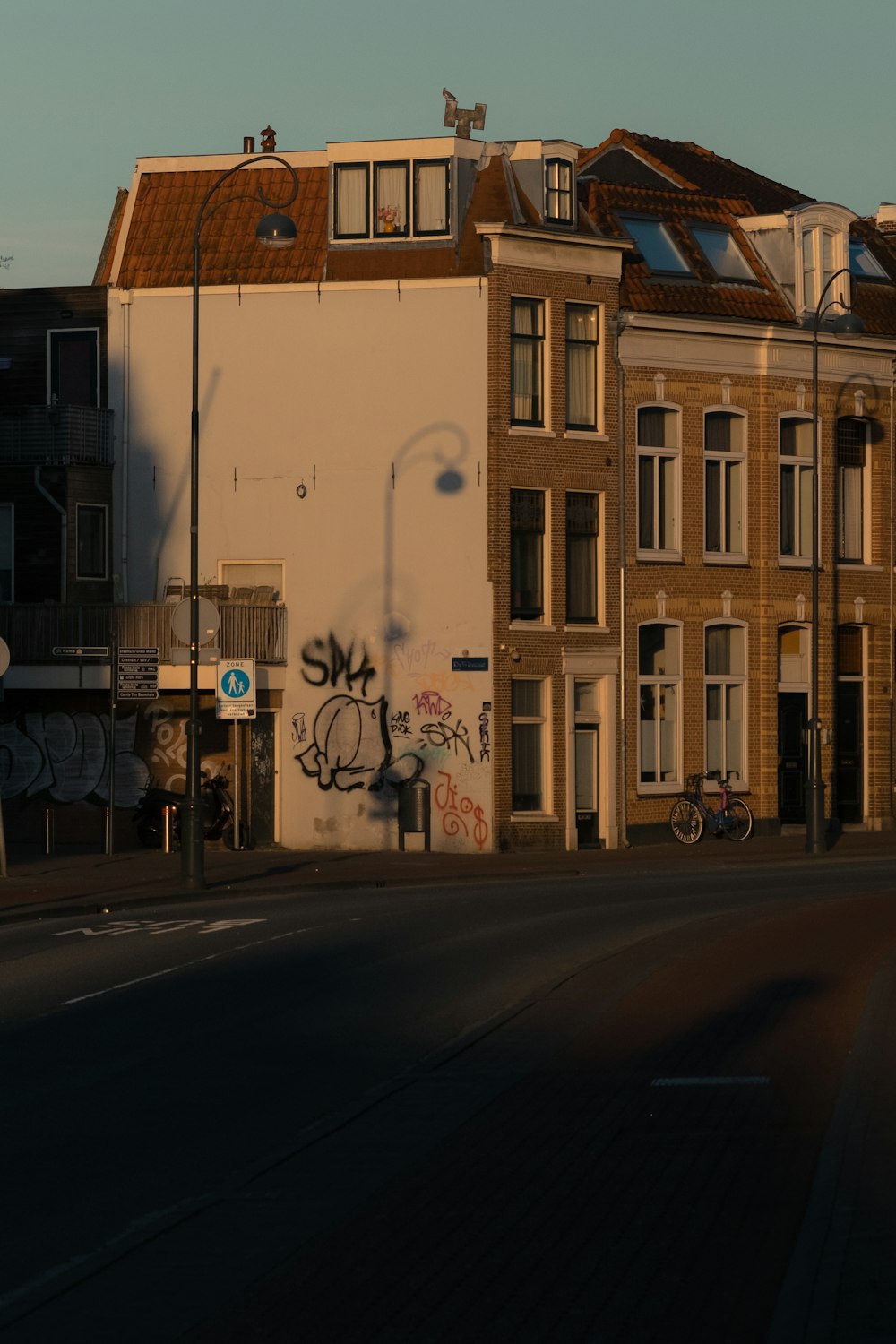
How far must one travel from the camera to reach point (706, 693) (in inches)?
1496

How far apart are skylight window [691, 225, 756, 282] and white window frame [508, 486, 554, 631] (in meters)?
6.78

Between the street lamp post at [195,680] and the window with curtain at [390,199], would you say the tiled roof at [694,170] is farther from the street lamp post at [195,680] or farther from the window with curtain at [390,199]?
the street lamp post at [195,680]

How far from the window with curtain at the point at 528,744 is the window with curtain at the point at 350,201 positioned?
8743 mm

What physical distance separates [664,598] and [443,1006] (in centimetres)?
2364

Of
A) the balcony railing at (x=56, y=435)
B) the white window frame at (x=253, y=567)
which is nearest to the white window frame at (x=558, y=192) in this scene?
the white window frame at (x=253, y=567)

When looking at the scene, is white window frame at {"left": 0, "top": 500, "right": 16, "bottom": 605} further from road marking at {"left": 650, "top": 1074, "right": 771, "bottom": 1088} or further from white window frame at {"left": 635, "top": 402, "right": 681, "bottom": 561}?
road marking at {"left": 650, "top": 1074, "right": 771, "bottom": 1088}

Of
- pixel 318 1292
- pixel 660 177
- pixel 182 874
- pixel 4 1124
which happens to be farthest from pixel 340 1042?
pixel 660 177

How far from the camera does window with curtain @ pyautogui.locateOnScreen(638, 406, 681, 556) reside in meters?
37.2

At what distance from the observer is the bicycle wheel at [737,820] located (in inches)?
1451

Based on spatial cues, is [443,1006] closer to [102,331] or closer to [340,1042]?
[340,1042]

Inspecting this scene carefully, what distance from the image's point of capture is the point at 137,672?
28.3 m

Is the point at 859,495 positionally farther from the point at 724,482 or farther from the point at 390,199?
the point at 390,199

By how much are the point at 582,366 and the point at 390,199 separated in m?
4.64

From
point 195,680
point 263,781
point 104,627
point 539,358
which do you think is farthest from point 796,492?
point 195,680
